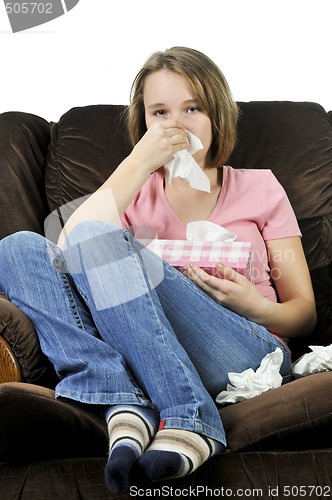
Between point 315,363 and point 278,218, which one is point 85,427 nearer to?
point 315,363

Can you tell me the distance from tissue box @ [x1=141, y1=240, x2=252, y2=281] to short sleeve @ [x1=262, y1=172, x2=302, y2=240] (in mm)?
226

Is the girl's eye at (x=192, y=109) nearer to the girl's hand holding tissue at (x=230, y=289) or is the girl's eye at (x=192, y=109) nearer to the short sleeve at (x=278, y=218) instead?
the short sleeve at (x=278, y=218)

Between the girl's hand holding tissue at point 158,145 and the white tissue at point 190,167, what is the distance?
0.04 metres

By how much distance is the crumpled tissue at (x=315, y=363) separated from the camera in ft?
5.64

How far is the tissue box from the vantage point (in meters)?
1.81

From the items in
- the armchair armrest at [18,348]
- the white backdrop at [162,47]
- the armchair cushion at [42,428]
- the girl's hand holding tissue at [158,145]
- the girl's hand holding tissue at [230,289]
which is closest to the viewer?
the armchair cushion at [42,428]

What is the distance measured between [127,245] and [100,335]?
0.66 feet

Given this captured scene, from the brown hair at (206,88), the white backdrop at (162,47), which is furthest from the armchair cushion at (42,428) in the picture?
the white backdrop at (162,47)

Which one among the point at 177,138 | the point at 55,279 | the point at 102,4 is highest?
the point at 102,4

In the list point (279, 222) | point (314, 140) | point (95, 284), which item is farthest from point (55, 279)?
point (314, 140)

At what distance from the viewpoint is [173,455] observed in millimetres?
1331

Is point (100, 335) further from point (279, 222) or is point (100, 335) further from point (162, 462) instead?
point (279, 222)

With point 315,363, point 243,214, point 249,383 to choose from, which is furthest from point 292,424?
point 243,214

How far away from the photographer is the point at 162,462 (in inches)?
51.6
